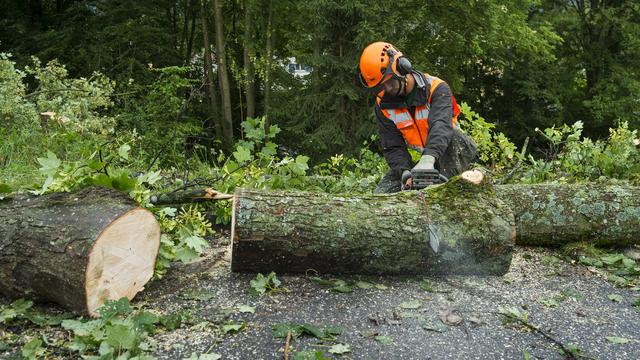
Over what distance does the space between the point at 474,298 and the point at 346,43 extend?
26.0 feet

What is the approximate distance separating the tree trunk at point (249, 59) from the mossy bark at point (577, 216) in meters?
9.24

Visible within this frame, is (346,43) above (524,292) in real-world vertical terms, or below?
above

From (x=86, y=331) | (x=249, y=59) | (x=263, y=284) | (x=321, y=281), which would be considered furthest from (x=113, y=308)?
(x=249, y=59)

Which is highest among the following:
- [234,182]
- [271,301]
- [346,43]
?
[346,43]

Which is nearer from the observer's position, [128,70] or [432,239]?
[432,239]

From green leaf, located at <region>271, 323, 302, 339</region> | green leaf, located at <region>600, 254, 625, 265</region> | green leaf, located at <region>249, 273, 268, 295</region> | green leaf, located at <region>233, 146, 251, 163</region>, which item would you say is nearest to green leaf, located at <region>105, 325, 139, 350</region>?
green leaf, located at <region>271, 323, 302, 339</region>

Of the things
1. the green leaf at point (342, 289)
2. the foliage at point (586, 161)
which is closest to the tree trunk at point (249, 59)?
the foliage at point (586, 161)

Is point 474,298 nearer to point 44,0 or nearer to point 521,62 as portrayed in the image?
point 44,0

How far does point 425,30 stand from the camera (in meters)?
12.4

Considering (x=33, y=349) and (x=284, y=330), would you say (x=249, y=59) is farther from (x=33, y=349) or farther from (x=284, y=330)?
(x=33, y=349)

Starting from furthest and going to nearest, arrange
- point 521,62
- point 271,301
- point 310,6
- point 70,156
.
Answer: point 521,62, point 310,6, point 70,156, point 271,301

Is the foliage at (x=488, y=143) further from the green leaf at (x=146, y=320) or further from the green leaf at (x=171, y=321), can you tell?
the green leaf at (x=146, y=320)

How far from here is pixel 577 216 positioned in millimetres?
4062

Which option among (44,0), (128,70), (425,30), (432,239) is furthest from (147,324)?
(44,0)
